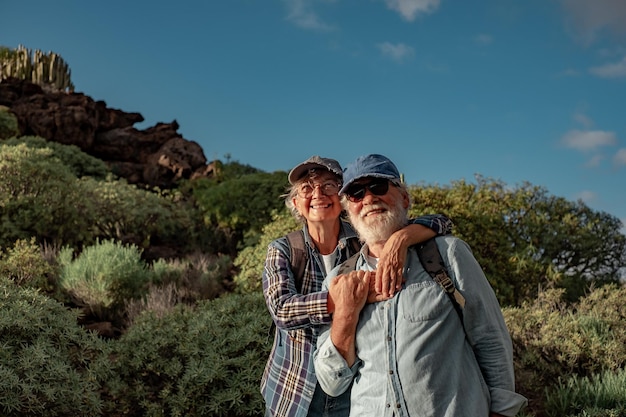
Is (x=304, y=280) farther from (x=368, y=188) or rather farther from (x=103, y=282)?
(x=103, y=282)

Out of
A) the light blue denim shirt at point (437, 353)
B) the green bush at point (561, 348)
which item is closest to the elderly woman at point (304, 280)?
the light blue denim shirt at point (437, 353)

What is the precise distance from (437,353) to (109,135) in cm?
2716

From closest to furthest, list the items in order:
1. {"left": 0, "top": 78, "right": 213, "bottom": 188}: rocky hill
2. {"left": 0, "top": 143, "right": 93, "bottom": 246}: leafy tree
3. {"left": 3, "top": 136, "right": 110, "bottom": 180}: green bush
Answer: {"left": 0, "top": 143, "right": 93, "bottom": 246}: leafy tree
{"left": 3, "top": 136, "right": 110, "bottom": 180}: green bush
{"left": 0, "top": 78, "right": 213, "bottom": 188}: rocky hill

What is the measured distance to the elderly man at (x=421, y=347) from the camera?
246 centimetres

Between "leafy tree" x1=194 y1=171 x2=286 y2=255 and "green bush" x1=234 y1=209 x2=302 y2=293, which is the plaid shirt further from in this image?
"leafy tree" x1=194 y1=171 x2=286 y2=255

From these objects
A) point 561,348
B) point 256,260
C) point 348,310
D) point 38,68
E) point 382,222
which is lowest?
point 561,348

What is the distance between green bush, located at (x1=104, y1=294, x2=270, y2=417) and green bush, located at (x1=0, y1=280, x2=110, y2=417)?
0.35 metres

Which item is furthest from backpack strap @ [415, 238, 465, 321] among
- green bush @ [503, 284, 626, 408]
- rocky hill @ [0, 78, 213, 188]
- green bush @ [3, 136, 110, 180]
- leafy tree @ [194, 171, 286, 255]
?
green bush @ [3, 136, 110, 180]

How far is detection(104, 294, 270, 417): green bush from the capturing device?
5.73 m

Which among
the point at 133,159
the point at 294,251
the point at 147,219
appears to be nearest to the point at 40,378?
the point at 294,251

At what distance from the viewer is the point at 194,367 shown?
19.0 feet

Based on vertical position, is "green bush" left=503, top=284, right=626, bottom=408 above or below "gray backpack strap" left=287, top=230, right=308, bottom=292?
below

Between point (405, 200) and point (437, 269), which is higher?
point (405, 200)

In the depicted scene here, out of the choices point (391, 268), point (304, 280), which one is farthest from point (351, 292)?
point (304, 280)
